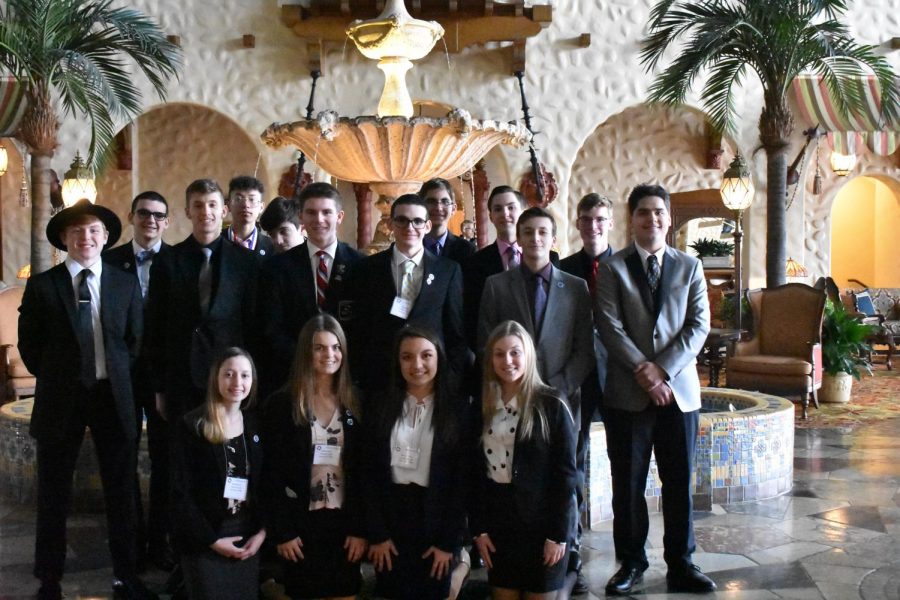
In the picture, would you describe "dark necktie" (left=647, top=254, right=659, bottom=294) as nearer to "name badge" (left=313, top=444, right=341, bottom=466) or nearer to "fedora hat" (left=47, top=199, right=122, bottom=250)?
"name badge" (left=313, top=444, right=341, bottom=466)

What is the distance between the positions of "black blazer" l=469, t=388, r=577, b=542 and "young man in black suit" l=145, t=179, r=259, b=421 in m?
1.23

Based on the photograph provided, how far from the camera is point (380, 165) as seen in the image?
684 cm

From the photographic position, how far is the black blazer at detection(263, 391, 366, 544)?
3480 mm

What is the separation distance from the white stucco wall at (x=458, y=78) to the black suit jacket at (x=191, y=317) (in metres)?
7.93

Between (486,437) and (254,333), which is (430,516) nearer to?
(486,437)

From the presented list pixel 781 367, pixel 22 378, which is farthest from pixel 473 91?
pixel 22 378

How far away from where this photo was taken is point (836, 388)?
9.22 meters

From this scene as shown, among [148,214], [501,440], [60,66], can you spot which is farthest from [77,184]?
[501,440]

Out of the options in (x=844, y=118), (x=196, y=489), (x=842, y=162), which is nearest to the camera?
(x=196, y=489)

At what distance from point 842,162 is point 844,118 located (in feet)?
9.37

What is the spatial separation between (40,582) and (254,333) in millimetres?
1347

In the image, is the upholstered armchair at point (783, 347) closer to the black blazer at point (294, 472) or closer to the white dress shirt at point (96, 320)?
the black blazer at point (294, 472)

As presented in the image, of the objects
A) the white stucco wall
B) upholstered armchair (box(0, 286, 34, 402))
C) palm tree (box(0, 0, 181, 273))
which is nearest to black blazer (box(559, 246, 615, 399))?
upholstered armchair (box(0, 286, 34, 402))

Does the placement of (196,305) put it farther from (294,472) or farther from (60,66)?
(60,66)
